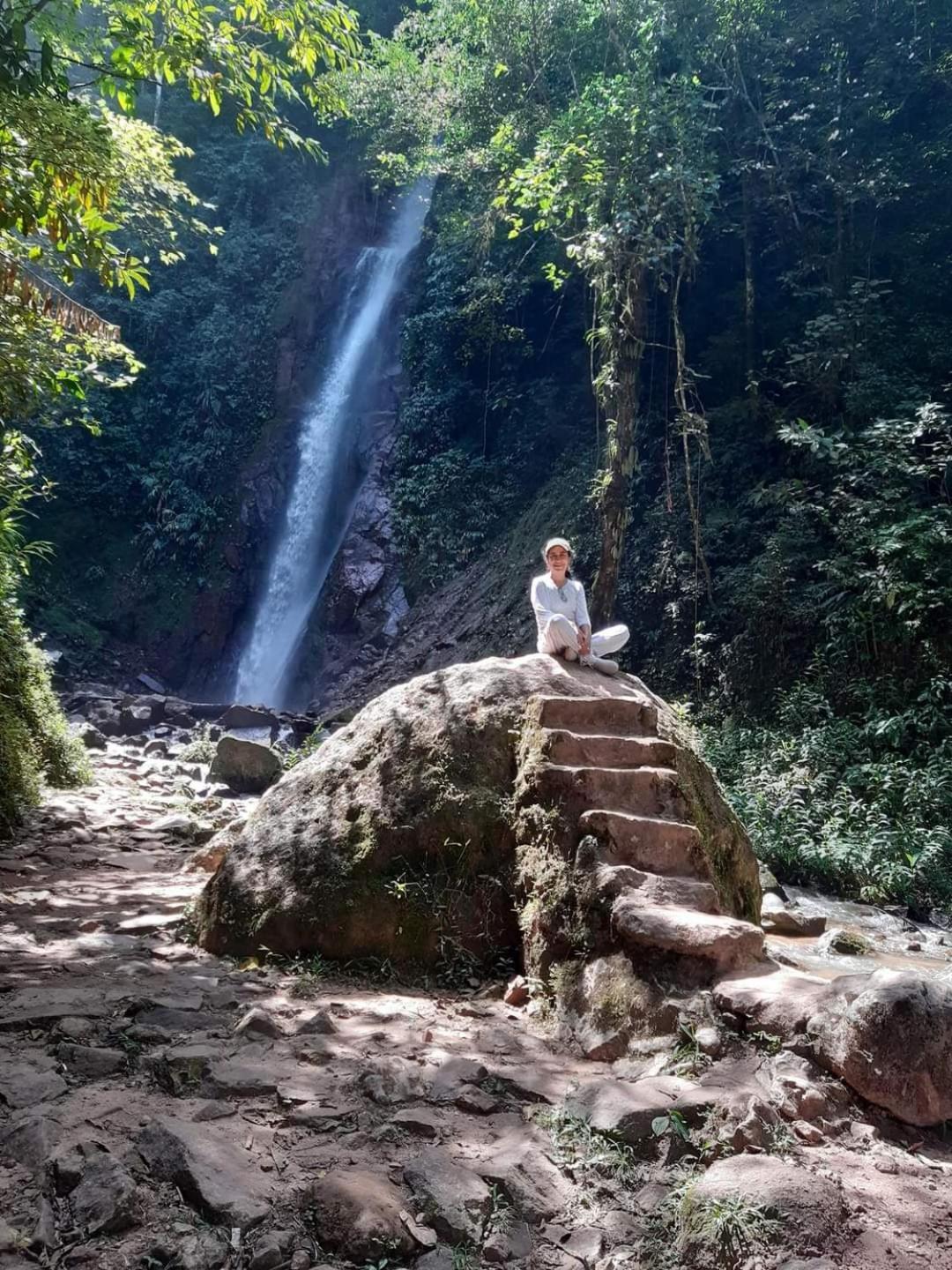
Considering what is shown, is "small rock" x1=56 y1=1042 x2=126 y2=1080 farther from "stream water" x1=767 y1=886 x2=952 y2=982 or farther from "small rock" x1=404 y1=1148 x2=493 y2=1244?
"stream water" x1=767 y1=886 x2=952 y2=982

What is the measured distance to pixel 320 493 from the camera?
65.7 feet

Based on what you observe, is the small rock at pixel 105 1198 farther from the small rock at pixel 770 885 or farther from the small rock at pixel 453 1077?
the small rock at pixel 770 885

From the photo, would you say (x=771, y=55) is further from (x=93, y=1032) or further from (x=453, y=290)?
(x=93, y=1032)

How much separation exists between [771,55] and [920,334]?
17.3 ft

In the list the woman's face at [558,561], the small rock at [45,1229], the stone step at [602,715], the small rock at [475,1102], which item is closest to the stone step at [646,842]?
the stone step at [602,715]

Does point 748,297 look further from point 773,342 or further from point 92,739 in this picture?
point 92,739

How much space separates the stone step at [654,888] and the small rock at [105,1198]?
1.79 m

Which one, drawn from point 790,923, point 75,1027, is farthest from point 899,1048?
point 790,923

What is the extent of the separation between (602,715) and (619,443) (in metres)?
6.54

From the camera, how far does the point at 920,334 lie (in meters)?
11.1

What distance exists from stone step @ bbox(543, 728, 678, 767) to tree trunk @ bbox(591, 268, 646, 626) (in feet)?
19.5

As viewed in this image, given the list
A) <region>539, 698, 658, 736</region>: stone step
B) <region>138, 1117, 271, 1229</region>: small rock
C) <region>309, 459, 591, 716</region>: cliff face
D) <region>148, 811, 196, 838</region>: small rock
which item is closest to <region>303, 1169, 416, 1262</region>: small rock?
<region>138, 1117, 271, 1229</region>: small rock

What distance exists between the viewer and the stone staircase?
2.92 meters

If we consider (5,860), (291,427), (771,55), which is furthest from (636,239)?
(291,427)
